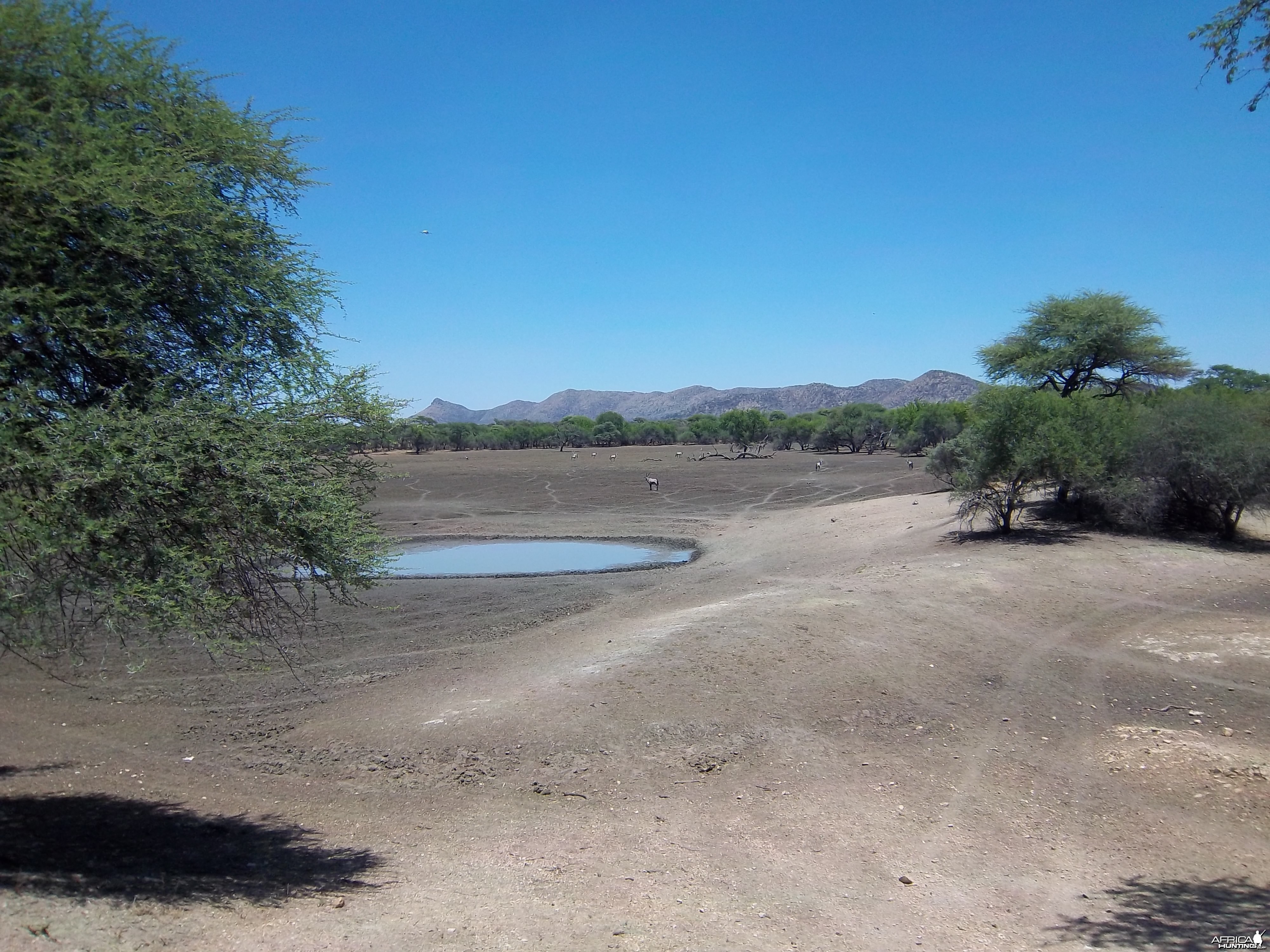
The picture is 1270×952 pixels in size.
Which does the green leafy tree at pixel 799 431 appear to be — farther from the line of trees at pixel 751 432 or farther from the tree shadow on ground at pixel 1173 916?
the tree shadow on ground at pixel 1173 916

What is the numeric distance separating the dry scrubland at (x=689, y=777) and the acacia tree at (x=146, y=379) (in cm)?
206

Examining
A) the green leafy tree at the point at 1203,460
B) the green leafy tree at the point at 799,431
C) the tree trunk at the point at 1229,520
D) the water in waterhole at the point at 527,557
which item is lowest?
the water in waterhole at the point at 527,557

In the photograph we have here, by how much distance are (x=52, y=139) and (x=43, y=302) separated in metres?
1.48

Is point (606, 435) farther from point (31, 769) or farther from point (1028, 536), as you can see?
point (31, 769)

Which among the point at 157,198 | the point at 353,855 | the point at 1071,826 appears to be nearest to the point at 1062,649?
the point at 1071,826

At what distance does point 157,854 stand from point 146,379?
390 centimetres

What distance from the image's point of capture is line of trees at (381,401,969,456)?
7794cm

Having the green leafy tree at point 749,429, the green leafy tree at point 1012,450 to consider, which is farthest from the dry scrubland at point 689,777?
the green leafy tree at point 749,429

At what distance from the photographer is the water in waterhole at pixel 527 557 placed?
24.4 metres

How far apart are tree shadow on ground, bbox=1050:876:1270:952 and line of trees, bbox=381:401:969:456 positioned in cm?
4565

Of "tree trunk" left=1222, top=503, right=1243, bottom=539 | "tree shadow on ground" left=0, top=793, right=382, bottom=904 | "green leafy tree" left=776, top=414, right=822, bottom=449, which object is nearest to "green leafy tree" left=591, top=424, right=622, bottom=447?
"green leafy tree" left=776, top=414, right=822, bottom=449

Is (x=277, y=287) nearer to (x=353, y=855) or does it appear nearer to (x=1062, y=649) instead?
(x=353, y=855)

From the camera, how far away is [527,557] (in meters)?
27.4

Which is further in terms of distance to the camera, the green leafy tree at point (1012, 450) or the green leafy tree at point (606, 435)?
the green leafy tree at point (606, 435)
